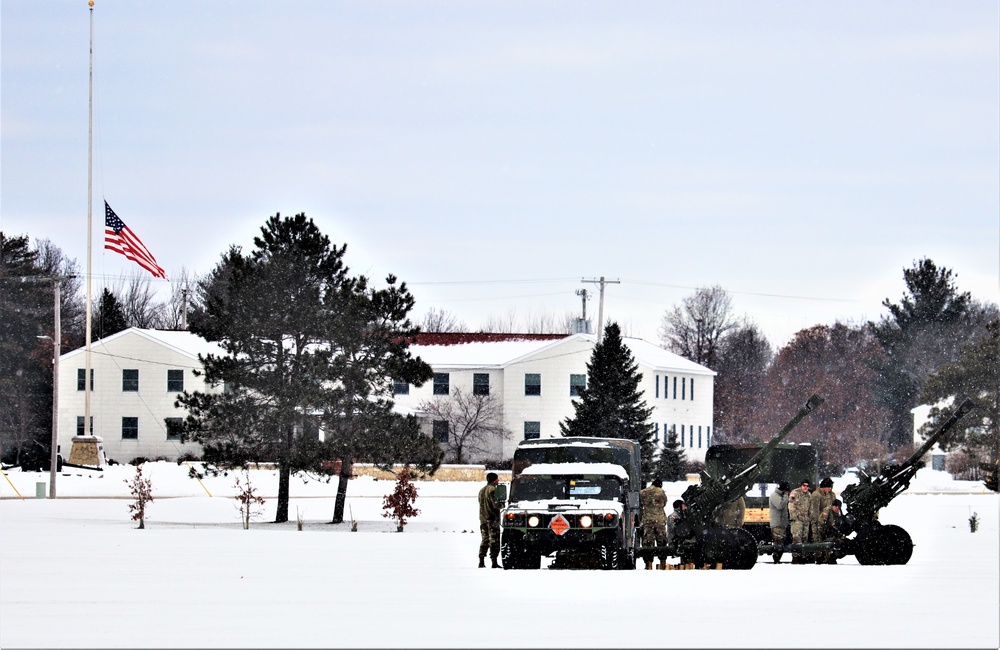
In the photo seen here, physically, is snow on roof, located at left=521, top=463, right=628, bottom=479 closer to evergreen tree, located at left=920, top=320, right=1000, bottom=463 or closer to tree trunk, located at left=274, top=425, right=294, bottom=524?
tree trunk, located at left=274, top=425, right=294, bottom=524

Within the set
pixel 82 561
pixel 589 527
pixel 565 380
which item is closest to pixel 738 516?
pixel 589 527

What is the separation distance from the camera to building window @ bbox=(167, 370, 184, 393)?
77.7 metres

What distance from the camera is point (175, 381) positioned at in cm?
7788

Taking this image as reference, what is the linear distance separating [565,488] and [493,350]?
59.2 metres

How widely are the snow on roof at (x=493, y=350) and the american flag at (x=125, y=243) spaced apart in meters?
21.8

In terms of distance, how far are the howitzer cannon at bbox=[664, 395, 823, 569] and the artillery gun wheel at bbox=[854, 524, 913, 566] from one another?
1.97 m

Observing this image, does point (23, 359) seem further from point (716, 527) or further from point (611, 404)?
point (716, 527)

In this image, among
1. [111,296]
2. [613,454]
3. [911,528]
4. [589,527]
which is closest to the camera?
[589,527]

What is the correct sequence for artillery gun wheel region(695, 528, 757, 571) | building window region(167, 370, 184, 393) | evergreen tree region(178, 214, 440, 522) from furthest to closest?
building window region(167, 370, 184, 393) < evergreen tree region(178, 214, 440, 522) < artillery gun wheel region(695, 528, 757, 571)

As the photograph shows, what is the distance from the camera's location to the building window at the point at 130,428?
77.3 meters

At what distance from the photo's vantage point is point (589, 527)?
850 inches

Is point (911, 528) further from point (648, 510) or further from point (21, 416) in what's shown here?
point (21, 416)

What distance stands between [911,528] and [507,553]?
643 inches

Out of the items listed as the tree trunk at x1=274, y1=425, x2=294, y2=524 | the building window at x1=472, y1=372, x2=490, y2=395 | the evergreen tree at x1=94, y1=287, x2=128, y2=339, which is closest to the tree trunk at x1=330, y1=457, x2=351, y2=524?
the tree trunk at x1=274, y1=425, x2=294, y2=524
